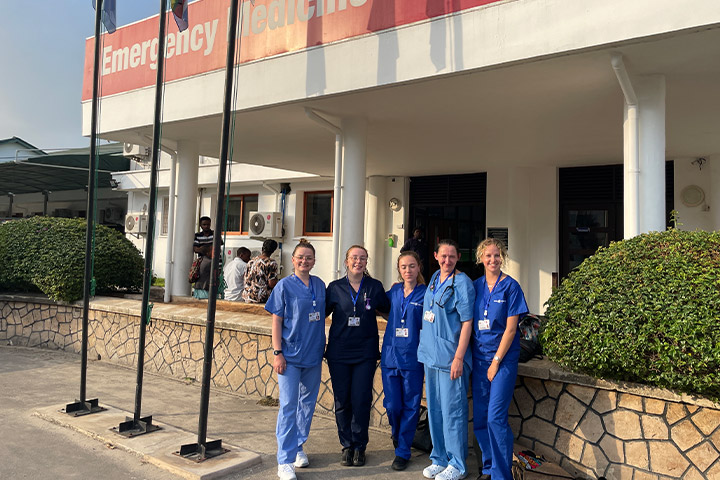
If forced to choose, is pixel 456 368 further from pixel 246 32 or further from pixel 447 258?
pixel 246 32

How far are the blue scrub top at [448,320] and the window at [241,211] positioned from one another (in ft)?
41.0

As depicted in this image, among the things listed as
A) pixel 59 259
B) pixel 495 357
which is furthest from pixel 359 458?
pixel 59 259

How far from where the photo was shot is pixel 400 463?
455 centimetres

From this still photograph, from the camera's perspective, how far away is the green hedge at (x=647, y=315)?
12.3ft

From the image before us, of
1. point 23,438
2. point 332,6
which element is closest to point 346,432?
point 23,438

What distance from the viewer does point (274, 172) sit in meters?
15.2

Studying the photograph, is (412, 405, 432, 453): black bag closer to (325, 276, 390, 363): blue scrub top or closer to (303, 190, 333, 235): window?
(325, 276, 390, 363): blue scrub top

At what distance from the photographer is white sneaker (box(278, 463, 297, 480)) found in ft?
14.0

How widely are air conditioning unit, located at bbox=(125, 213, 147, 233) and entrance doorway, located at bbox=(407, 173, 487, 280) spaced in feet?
33.5

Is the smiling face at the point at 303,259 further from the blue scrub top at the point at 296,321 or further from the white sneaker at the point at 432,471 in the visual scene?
the white sneaker at the point at 432,471

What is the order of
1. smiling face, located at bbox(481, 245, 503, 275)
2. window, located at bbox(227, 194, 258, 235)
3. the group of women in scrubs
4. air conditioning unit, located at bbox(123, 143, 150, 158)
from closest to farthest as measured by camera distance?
the group of women in scrubs → smiling face, located at bbox(481, 245, 503, 275) → window, located at bbox(227, 194, 258, 235) → air conditioning unit, located at bbox(123, 143, 150, 158)

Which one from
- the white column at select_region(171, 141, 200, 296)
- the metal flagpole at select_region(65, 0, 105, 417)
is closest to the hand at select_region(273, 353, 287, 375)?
the metal flagpole at select_region(65, 0, 105, 417)

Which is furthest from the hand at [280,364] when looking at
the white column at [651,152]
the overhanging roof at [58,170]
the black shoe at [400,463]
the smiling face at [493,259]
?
the overhanging roof at [58,170]

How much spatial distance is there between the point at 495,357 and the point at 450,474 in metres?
0.96
